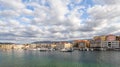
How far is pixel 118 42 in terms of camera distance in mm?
198000

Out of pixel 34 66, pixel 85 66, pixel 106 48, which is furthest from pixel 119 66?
pixel 106 48

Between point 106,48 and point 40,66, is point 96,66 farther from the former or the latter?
point 106,48

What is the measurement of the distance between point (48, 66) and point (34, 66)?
346cm

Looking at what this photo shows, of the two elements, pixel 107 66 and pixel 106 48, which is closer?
pixel 107 66

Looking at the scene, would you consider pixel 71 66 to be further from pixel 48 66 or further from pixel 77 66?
pixel 48 66

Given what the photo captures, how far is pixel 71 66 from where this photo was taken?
4619 cm

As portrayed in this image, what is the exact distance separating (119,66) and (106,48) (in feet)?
491

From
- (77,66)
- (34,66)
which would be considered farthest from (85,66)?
(34,66)

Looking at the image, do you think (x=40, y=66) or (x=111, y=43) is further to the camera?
(x=111, y=43)

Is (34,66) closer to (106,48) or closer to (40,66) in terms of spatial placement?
(40,66)

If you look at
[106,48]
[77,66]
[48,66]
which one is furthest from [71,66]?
[106,48]

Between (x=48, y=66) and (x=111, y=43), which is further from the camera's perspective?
(x=111, y=43)

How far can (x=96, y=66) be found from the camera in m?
46.3

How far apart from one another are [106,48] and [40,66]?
155 m
